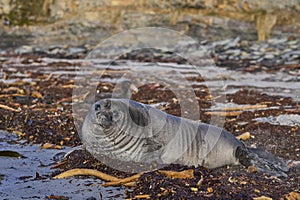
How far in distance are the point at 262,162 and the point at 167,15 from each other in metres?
18.4

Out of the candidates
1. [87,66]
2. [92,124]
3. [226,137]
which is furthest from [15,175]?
[87,66]

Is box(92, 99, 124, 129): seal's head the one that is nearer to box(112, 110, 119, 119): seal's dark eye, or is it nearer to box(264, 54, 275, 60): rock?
box(112, 110, 119, 119): seal's dark eye

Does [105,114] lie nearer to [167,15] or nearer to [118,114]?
[118,114]

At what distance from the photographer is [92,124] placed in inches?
174

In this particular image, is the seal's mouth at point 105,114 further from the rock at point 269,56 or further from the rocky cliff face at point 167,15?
the rocky cliff face at point 167,15

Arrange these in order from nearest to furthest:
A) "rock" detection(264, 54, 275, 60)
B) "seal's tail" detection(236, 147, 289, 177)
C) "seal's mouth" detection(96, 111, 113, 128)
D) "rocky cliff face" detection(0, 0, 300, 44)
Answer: "seal's mouth" detection(96, 111, 113, 128), "seal's tail" detection(236, 147, 289, 177), "rock" detection(264, 54, 275, 60), "rocky cliff face" detection(0, 0, 300, 44)

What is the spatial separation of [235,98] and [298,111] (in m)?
1.84

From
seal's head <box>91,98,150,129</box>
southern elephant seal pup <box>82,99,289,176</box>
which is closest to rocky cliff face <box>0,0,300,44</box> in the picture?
southern elephant seal pup <box>82,99,289,176</box>

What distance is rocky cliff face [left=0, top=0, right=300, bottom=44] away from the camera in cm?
2145

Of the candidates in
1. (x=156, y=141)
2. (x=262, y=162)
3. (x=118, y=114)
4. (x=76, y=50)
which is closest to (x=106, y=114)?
(x=118, y=114)

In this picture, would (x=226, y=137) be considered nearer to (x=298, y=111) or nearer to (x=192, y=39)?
(x=298, y=111)

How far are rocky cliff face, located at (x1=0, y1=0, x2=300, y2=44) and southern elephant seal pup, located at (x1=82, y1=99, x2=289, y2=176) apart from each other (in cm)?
1653

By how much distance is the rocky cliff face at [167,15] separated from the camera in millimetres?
21453

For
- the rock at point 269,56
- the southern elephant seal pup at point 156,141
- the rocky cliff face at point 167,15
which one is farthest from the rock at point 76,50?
the southern elephant seal pup at point 156,141
